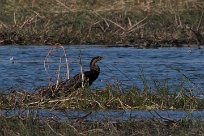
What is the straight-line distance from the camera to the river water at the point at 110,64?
16.4 meters

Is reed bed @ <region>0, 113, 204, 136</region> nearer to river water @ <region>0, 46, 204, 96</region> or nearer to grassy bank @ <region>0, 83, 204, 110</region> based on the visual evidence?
grassy bank @ <region>0, 83, 204, 110</region>

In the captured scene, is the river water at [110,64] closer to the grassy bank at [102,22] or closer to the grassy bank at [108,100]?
the grassy bank at [102,22]

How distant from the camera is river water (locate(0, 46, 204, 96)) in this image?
644 inches

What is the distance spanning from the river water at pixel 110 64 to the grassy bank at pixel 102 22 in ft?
1.75

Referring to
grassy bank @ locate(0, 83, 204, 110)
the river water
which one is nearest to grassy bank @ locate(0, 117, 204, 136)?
grassy bank @ locate(0, 83, 204, 110)

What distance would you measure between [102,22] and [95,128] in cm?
1279

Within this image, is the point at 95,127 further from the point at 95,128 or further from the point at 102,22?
the point at 102,22

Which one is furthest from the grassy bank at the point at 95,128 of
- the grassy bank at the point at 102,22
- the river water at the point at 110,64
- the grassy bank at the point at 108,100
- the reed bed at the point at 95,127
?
the grassy bank at the point at 102,22

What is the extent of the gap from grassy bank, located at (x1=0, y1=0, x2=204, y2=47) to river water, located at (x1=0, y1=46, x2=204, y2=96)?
53 cm

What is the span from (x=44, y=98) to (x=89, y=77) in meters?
1.76

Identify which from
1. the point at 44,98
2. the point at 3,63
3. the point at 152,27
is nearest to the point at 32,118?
the point at 44,98

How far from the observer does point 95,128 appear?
10.2 metres

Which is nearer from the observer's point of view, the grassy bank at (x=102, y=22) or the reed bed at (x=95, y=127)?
the reed bed at (x=95, y=127)

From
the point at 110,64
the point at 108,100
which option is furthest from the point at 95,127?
the point at 110,64
